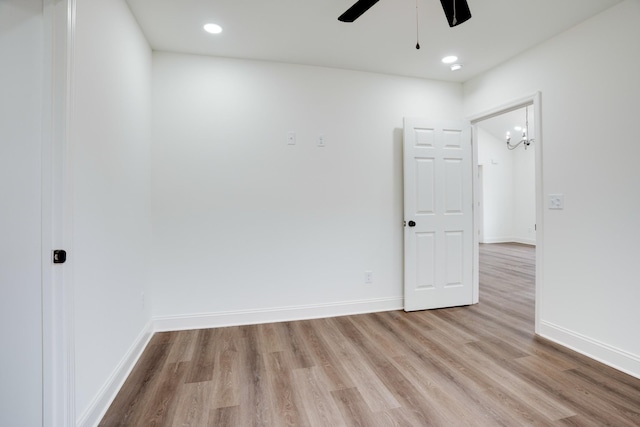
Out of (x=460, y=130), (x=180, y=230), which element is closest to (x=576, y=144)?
(x=460, y=130)

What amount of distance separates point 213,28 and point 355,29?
1.13 metres

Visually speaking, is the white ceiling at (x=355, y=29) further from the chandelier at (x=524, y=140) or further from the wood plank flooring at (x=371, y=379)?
the chandelier at (x=524, y=140)

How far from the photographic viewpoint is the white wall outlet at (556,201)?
2.47 meters

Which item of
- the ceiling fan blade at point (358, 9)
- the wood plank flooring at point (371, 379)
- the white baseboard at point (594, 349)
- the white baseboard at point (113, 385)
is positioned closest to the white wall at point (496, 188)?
the wood plank flooring at point (371, 379)

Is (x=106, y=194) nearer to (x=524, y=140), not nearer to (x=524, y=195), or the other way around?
(x=524, y=140)

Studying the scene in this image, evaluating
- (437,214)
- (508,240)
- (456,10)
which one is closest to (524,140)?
(508,240)

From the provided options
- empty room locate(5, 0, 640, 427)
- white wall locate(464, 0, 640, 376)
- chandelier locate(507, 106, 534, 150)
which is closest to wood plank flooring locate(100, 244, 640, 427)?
empty room locate(5, 0, 640, 427)

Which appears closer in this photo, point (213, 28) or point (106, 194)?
point (106, 194)

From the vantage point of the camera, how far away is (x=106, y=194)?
1.78m

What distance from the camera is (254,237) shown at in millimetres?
2914

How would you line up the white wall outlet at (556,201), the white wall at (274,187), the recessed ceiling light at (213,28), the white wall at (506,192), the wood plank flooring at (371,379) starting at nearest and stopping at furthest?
1. the wood plank flooring at (371,379)
2. the recessed ceiling light at (213,28)
3. the white wall outlet at (556,201)
4. the white wall at (274,187)
5. the white wall at (506,192)

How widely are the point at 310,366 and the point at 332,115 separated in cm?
232

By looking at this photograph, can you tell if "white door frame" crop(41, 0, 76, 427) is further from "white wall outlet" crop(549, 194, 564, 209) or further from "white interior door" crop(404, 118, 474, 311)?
"white wall outlet" crop(549, 194, 564, 209)

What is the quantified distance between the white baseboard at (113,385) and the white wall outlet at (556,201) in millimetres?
3450
